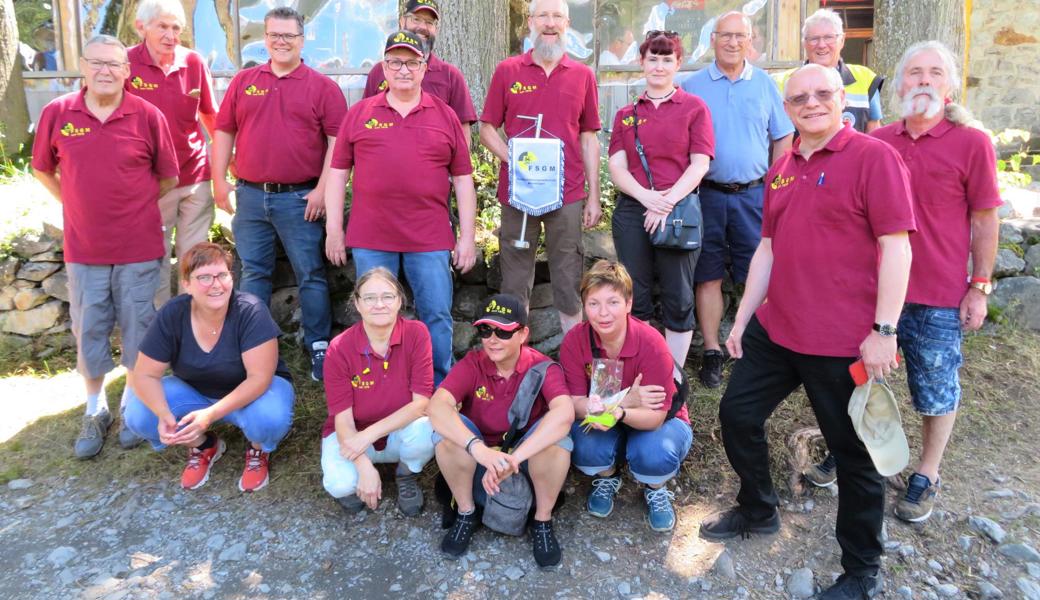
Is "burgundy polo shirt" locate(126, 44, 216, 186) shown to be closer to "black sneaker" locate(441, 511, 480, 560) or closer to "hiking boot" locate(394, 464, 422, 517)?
"hiking boot" locate(394, 464, 422, 517)

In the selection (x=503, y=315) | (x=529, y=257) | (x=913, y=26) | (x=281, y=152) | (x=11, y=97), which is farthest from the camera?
(x=11, y=97)

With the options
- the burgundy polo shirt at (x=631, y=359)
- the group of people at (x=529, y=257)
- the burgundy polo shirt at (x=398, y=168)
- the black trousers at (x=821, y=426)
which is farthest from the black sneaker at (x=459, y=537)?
the burgundy polo shirt at (x=398, y=168)

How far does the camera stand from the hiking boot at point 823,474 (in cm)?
378

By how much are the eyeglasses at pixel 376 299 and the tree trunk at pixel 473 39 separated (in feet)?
8.58

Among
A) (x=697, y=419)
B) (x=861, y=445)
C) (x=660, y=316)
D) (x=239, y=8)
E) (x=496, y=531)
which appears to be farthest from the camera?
(x=239, y=8)

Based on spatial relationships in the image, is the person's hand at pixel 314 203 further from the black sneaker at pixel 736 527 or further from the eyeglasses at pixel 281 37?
the black sneaker at pixel 736 527

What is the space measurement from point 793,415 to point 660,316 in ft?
3.32

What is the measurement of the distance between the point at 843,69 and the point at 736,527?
2785 mm

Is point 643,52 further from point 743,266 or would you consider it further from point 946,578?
point 946,578

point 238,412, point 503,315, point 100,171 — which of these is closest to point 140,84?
point 100,171

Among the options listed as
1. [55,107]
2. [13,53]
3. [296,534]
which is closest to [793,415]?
[296,534]

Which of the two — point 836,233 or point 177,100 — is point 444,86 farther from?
point 836,233

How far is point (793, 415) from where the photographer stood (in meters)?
4.37

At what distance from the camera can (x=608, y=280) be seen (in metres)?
3.33
